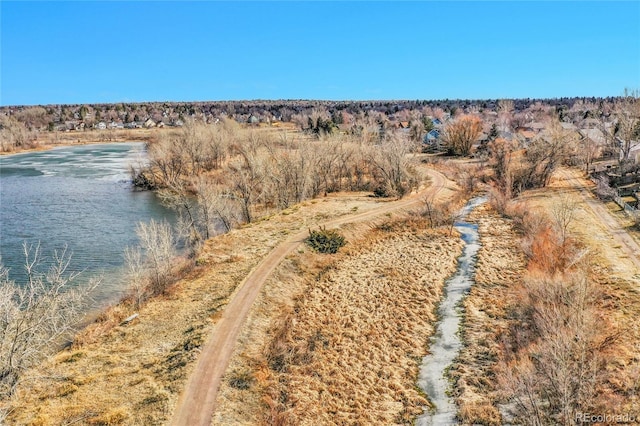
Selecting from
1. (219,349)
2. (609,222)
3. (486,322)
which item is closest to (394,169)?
(609,222)

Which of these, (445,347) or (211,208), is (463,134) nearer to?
(211,208)

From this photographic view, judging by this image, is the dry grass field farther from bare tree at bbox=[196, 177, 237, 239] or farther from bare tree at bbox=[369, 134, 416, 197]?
bare tree at bbox=[369, 134, 416, 197]

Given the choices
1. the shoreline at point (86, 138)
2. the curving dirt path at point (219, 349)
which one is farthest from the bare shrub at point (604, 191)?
the shoreline at point (86, 138)

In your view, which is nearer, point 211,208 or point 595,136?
point 211,208

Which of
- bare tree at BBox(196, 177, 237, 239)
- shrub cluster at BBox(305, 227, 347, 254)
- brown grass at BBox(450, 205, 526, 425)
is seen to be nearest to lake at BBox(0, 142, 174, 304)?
bare tree at BBox(196, 177, 237, 239)

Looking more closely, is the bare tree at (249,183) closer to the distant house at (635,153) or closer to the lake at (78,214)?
the lake at (78,214)

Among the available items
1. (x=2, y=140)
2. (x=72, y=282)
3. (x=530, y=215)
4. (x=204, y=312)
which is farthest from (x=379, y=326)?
(x=2, y=140)
